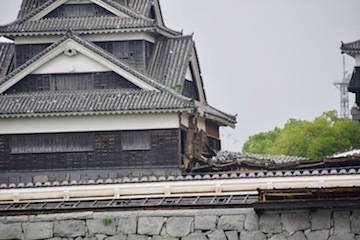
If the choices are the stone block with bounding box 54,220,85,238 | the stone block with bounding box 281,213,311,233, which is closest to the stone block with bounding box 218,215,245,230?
the stone block with bounding box 281,213,311,233

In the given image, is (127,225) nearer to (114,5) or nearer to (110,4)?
(114,5)

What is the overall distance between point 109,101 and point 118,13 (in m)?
5.19

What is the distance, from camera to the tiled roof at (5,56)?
5788 cm

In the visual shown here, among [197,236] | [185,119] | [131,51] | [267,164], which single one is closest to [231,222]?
[197,236]

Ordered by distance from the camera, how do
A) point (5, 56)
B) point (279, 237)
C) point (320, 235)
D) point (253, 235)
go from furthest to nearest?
point (5, 56), point (253, 235), point (279, 237), point (320, 235)

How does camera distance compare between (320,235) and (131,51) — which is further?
(131,51)

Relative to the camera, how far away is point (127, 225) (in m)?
32.0

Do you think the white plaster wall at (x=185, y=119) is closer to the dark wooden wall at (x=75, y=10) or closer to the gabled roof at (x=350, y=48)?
the dark wooden wall at (x=75, y=10)

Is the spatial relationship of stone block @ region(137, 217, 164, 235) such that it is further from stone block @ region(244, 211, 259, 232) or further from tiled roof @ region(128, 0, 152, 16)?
tiled roof @ region(128, 0, 152, 16)

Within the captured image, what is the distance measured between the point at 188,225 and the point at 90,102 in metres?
21.4

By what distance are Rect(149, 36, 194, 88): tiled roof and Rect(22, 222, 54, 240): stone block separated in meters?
22.6

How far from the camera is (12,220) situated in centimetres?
3262

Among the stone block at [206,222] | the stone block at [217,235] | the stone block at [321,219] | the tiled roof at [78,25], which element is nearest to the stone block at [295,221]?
the stone block at [321,219]

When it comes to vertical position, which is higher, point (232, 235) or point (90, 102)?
point (90, 102)
